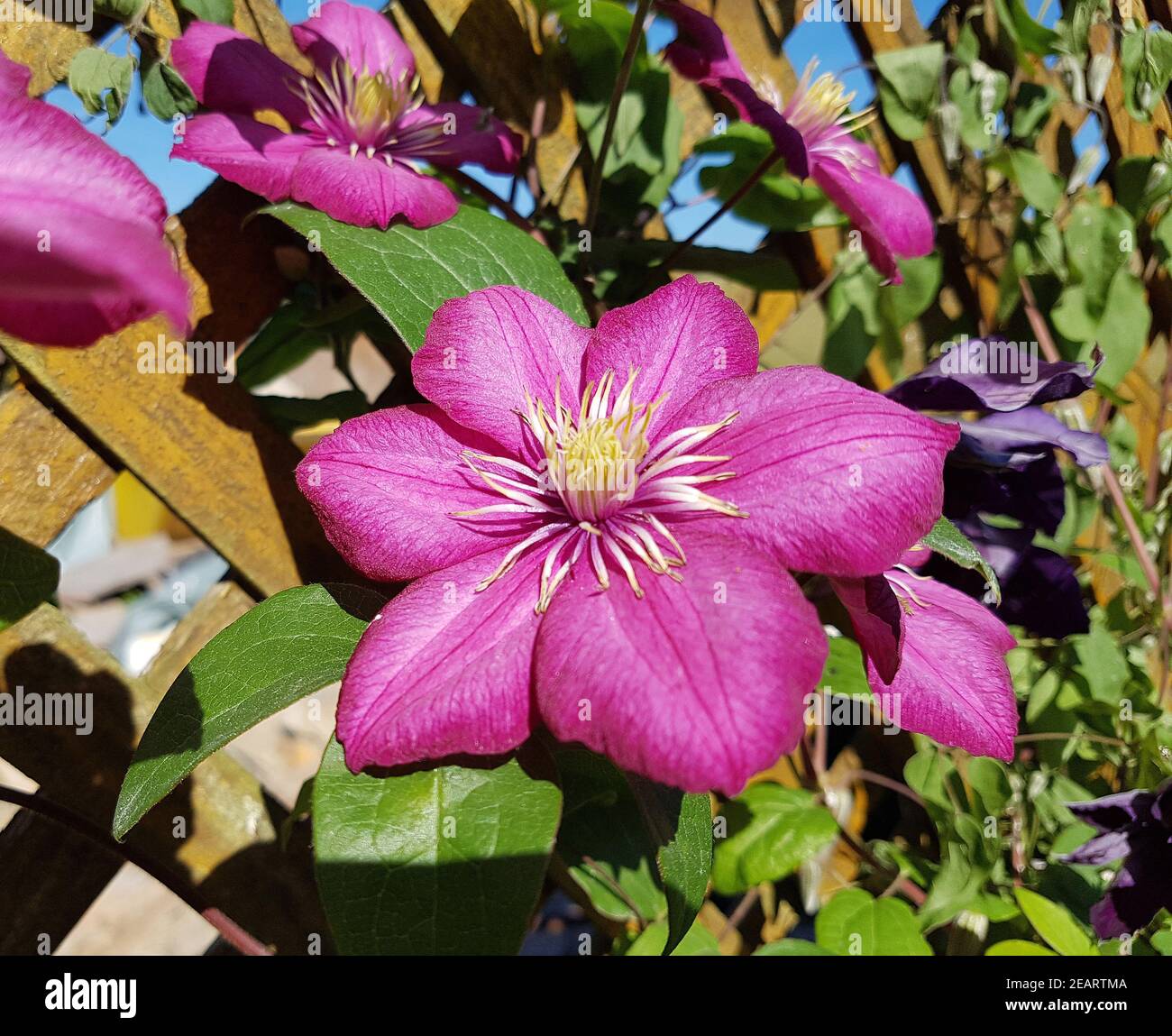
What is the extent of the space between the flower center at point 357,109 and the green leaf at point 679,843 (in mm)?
584

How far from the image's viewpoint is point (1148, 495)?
1.31 m

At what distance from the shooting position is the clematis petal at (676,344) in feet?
2.01

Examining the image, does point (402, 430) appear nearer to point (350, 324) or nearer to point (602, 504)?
point (602, 504)

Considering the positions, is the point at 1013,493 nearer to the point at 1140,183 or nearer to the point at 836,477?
the point at 836,477

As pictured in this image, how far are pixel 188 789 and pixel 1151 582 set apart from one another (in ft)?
3.95

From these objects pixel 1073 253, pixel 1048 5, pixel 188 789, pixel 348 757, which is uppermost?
pixel 1048 5

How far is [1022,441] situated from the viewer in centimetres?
73

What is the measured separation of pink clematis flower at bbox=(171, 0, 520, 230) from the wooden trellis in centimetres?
9

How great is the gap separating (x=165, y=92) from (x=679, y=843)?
726 millimetres

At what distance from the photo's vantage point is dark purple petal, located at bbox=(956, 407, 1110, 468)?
0.73 meters

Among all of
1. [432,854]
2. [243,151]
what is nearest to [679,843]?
[432,854]

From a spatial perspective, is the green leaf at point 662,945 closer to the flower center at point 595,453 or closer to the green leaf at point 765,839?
the green leaf at point 765,839

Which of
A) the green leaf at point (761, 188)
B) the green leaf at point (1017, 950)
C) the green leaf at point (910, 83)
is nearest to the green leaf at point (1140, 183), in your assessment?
the green leaf at point (910, 83)
